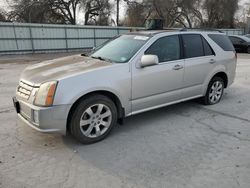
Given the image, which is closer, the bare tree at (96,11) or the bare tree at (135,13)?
the bare tree at (96,11)

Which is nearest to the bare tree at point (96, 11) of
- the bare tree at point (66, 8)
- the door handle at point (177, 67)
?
the bare tree at point (66, 8)

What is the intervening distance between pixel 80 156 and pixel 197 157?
1.64 meters

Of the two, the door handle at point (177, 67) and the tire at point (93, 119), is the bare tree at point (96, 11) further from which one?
the tire at point (93, 119)

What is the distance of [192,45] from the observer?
4.76 meters

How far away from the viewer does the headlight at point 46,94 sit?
3.14 m

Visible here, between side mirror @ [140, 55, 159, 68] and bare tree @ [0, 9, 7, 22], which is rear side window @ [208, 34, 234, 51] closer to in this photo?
side mirror @ [140, 55, 159, 68]

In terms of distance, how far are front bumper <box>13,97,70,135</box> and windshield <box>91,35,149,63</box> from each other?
1.29m

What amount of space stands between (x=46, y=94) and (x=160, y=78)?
199 cm

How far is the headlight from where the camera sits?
314 cm

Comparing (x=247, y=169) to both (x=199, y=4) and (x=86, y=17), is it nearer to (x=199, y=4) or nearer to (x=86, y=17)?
(x=86, y=17)

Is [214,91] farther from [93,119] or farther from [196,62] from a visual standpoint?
[93,119]

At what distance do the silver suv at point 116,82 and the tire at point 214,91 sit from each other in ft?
0.17

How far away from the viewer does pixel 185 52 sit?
4.57 m

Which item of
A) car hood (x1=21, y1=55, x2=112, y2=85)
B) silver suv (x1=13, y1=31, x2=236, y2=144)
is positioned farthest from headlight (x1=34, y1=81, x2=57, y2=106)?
car hood (x1=21, y1=55, x2=112, y2=85)
